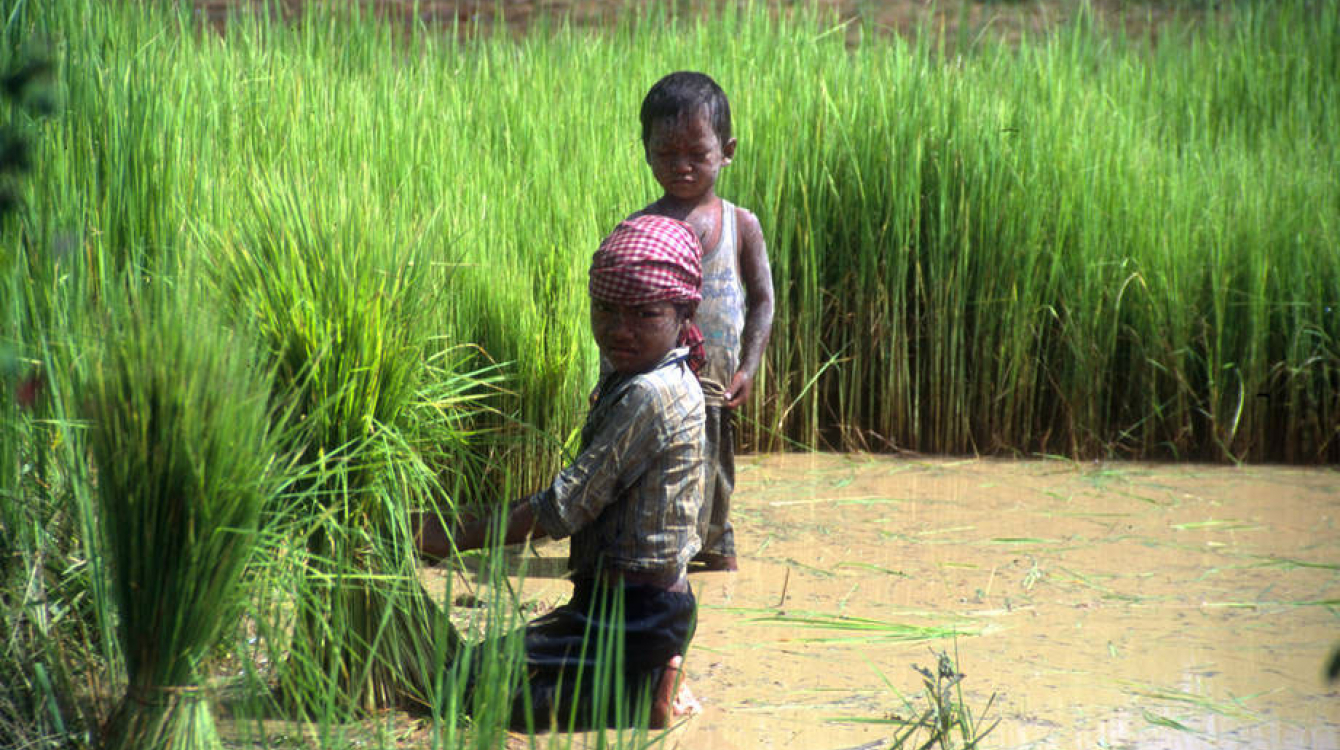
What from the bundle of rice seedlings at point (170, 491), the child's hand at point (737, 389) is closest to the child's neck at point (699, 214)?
the child's hand at point (737, 389)

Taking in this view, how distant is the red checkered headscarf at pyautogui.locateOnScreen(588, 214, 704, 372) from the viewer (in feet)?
8.38

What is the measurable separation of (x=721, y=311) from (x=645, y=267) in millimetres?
958

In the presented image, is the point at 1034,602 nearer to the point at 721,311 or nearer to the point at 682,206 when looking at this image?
the point at 721,311

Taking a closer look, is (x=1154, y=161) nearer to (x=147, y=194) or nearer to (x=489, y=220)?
(x=489, y=220)

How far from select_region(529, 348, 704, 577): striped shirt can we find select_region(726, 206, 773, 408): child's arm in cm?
94

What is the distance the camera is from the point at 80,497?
7.19 ft

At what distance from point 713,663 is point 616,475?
2.41ft

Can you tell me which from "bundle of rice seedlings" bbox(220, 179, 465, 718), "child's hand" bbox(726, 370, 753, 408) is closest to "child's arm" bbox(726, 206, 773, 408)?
"child's hand" bbox(726, 370, 753, 408)

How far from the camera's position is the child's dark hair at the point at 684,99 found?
10.9ft

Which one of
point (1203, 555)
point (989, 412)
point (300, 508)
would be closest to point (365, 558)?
point (300, 508)

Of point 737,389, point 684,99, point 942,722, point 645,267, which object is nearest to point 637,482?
point 645,267

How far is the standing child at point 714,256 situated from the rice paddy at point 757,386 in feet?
1.06

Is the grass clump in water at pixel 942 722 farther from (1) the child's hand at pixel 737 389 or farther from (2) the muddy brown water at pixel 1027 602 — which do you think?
(1) the child's hand at pixel 737 389

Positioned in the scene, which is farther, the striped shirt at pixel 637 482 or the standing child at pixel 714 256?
the standing child at pixel 714 256
